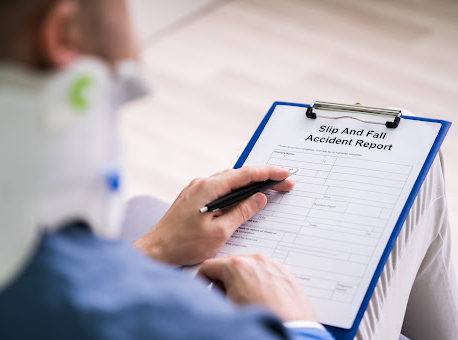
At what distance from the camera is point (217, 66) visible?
2568 millimetres

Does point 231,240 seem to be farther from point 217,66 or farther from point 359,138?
point 217,66

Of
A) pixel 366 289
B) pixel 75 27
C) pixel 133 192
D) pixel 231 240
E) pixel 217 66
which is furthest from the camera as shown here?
pixel 217 66

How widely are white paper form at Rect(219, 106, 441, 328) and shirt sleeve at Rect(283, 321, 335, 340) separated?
7 centimetres

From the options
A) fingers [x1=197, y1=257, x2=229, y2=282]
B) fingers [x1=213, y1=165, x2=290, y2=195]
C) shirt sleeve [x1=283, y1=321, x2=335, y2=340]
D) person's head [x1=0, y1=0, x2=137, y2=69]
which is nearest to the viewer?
person's head [x1=0, y1=0, x2=137, y2=69]

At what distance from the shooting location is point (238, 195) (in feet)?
2.95

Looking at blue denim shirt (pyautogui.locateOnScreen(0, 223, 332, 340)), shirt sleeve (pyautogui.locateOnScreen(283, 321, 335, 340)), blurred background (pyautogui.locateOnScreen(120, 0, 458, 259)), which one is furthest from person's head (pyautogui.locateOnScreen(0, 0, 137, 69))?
blurred background (pyautogui.locateOnScreen(120, 0, 458, 259))

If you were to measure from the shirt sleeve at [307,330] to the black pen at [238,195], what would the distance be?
0.73 feet

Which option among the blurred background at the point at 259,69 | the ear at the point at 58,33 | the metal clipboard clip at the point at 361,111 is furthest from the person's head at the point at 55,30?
the blurred background at the point at 259,69

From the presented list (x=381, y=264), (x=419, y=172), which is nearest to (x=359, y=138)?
(x=419, y=172)

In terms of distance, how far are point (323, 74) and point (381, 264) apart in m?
1.71

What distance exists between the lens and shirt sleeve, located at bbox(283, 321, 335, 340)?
27.2 inches

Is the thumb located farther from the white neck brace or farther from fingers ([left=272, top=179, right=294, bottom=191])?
the white neck brace

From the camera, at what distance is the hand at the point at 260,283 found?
2.42 feet

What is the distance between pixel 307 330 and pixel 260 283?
0.29 ft
